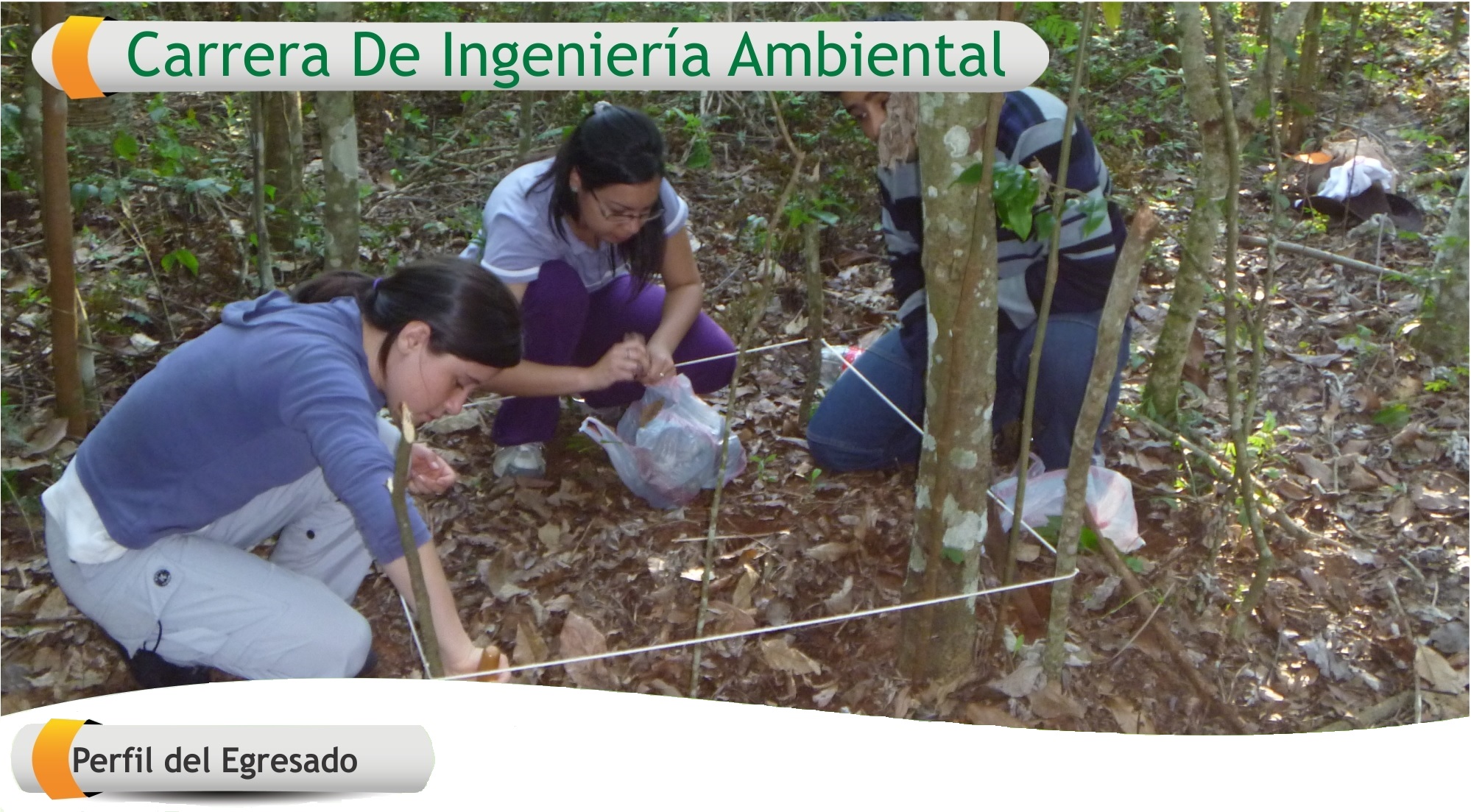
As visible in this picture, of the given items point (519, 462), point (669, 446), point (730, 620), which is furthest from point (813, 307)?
point (730, 620)

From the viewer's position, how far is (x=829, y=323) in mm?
3342

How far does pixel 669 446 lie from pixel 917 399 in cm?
59

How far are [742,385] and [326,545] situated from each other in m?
1.26

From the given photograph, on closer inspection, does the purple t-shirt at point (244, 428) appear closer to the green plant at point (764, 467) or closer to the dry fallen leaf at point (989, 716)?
the dry fallen leaf at point (989, 716)

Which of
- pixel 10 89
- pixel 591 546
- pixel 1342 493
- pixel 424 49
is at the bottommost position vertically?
pixel 591 546

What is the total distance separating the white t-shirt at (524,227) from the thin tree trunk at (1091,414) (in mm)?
1073

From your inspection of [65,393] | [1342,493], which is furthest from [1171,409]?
[65,393]

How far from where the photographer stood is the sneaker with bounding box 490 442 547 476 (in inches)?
109

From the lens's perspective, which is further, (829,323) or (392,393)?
(829,323)

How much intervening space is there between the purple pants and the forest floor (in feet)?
0.42

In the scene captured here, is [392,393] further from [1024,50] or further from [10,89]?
[10,89]

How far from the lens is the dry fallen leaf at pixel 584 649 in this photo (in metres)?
2.02

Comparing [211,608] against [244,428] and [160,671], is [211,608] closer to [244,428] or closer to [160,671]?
[160,671]

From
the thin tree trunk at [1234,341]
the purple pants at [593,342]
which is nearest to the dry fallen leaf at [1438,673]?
the thin tree trunk at [1234,341]
